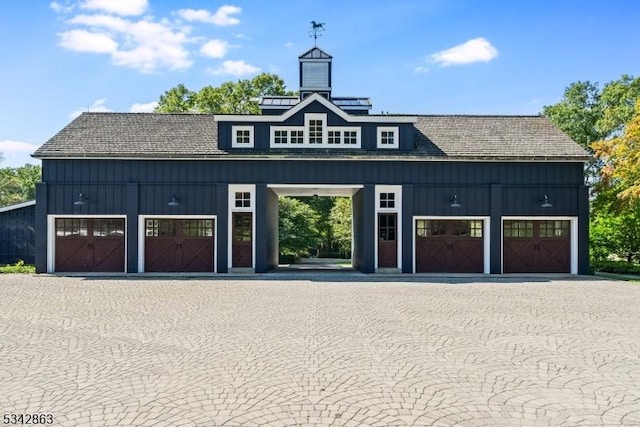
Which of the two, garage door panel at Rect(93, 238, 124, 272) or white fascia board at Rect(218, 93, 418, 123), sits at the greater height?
white fascia board at Rect(218, 93, 418, 123)

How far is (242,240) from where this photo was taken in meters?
19.8

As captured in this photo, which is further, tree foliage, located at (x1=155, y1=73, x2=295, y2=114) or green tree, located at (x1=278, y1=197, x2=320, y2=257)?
tree foliage, located at (x1=155, y1=73, x2=295, y2=114)

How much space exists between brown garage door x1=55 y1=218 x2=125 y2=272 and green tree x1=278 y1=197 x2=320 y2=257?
1202cm

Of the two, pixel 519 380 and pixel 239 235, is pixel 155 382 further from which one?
pixel 239 235

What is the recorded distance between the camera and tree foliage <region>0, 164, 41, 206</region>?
2886 inches

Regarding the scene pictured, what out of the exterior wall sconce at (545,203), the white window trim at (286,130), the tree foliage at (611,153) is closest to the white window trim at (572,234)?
the exterior wall sconce at (545,203)

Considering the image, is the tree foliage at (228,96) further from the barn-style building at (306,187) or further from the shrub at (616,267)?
the shrub at (616,267)

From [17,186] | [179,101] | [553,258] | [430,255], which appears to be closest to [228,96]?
[179,101]

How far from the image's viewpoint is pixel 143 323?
8.73m

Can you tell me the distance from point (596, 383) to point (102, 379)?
5.73 metres

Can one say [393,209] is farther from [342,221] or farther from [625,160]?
[342,221]

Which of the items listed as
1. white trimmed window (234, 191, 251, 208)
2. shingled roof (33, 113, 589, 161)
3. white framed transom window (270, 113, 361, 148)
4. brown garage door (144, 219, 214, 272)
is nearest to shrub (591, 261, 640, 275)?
shingled roof (33, 113, 589, 161)

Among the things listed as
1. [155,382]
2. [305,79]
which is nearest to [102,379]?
[155,382]

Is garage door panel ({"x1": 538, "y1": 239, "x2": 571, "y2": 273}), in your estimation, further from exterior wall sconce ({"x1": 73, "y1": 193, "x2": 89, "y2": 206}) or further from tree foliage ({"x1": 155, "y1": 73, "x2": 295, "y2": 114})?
Result: tree foliage ({"x1": 155, "y1": 73, "x2": 295, "y2": 114})
